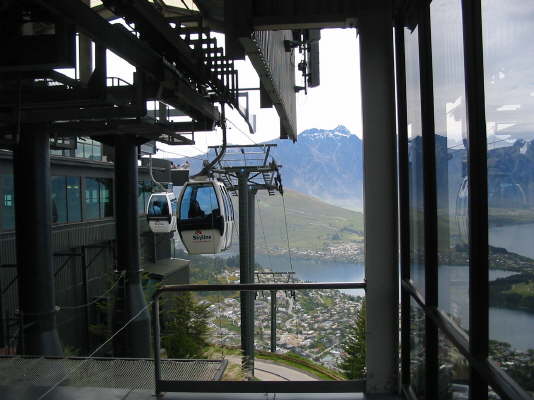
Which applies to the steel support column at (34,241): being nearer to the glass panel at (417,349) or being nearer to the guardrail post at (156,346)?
the guardrail post at (156,346)

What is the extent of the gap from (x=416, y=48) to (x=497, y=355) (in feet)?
6.89

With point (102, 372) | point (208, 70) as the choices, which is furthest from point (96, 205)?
point (102, 372)

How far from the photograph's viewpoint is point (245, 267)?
1441cm

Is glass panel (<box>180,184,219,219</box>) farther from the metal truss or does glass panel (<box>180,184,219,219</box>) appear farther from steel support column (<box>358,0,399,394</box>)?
steel support column (<box>358,0,399,394</box>)

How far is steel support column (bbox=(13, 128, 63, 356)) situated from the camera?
10.2 m

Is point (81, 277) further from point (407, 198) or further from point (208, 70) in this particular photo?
point (407, 198)

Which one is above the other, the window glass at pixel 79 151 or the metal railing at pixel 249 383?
the window glass at pixel 79 151

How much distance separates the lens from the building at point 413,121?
72.3 inches

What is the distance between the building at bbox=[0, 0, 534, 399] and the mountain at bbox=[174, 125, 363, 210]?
86.2 meters

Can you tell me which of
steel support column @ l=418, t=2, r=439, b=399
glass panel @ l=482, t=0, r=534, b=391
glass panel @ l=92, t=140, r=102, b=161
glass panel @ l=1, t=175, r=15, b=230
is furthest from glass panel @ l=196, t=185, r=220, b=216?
glass panel @ l=92, t=140, r=102, b=161

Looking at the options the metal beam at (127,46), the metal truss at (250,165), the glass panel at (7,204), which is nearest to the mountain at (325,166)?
the metal truss at (250,165)

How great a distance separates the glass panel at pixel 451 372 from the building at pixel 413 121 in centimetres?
2

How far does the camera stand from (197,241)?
12.6 metres

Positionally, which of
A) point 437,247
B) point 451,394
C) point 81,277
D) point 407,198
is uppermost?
point 407,198
